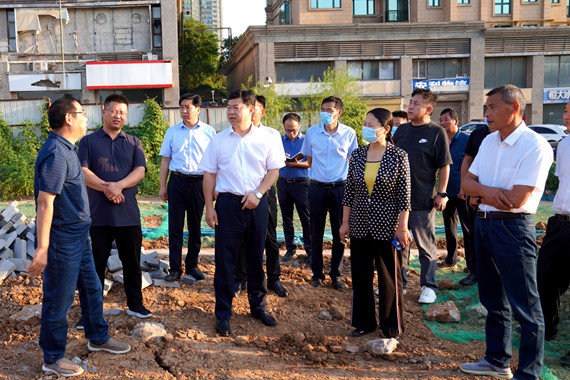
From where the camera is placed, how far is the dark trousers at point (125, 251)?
460cm

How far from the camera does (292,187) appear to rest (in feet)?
24.3

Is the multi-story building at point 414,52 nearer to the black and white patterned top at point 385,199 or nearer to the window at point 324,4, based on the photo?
the window at point 324,4

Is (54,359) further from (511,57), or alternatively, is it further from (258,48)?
(511,57)

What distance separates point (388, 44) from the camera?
101 ft

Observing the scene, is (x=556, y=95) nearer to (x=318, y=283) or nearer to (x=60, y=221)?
(x=318, y=283)

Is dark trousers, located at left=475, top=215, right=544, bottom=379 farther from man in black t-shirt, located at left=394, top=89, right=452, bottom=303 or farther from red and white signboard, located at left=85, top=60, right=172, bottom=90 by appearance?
red and white signboard, located at left=85, top=60, right=172, bottom=90

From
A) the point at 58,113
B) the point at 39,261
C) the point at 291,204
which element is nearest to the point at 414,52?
the point at 291,204

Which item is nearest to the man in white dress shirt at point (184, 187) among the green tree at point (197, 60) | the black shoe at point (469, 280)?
the black shoe at point (469, 280)

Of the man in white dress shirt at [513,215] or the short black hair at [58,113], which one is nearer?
the man in white dress shirt at [513,215]

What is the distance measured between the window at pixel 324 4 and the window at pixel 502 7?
39.2 feet

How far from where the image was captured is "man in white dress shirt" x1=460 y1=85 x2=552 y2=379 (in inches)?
137

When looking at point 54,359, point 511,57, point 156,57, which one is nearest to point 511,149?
point 54,359

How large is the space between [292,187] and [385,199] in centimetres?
308

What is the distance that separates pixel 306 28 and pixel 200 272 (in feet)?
84.9
